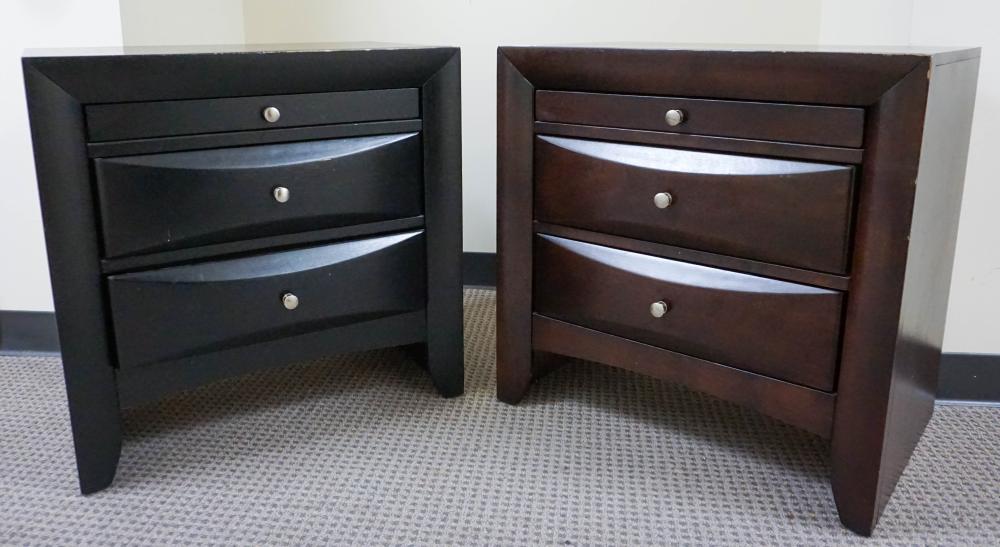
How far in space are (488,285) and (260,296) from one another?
0.93m

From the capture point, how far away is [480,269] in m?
2.10

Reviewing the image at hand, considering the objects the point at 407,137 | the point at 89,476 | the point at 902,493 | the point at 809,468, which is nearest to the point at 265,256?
the point at 407,137

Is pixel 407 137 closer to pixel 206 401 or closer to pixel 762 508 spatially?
pixel 206 401

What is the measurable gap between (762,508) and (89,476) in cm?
96

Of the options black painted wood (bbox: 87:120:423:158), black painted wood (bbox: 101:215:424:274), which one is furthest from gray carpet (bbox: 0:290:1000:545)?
black painted wood (bbox: 87:120:423:158)

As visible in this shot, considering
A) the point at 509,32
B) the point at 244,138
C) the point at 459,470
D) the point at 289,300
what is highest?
the point at 509,32

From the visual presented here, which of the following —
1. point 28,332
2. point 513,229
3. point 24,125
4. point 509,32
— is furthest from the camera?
point 509,32

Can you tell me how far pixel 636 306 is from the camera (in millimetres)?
1245

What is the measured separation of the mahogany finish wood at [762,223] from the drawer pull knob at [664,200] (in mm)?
26

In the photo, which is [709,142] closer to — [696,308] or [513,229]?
[696,308]

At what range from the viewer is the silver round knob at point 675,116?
1139 mm

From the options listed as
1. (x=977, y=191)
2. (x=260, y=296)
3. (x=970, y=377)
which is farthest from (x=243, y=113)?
(x=970, y=377)

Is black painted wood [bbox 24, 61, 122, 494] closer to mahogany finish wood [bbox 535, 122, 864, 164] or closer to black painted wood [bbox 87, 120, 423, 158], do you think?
black painted wood [bbox 87, 120, 423, 158]

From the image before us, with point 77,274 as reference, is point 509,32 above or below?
above
